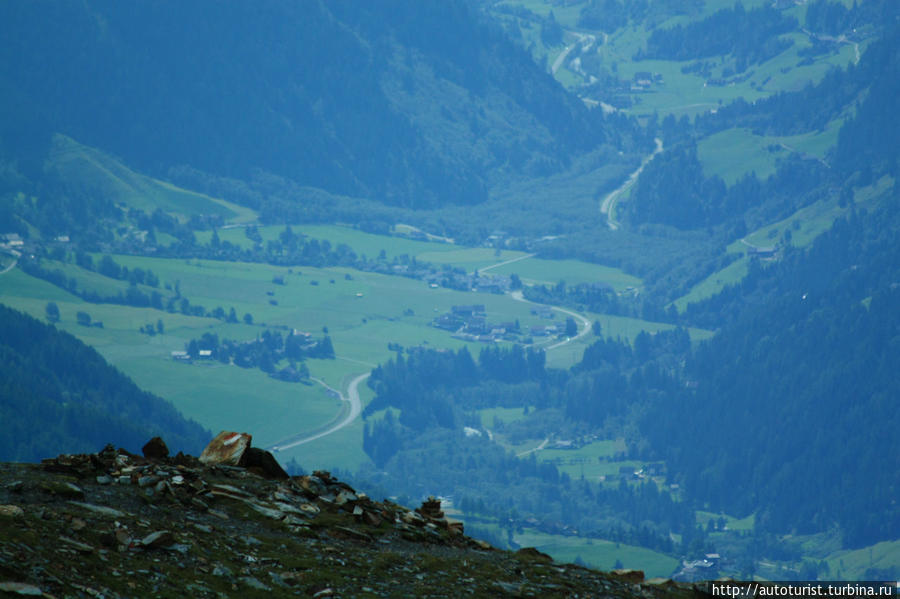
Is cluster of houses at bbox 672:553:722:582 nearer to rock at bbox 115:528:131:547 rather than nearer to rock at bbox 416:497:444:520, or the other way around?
rock at bbox 416:497:444:520

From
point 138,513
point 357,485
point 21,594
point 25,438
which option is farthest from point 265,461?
point 25,438

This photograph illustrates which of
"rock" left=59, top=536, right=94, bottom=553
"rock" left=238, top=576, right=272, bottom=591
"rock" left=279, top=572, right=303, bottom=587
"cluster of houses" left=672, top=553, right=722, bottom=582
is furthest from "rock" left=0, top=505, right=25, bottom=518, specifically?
"cluster of houses" left=672, top=553, right=722, bottom=582

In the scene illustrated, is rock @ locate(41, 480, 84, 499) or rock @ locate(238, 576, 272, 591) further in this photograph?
rock @ locate(41, 480, 84, 499)

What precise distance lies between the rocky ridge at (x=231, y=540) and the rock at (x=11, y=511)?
0.22 ft

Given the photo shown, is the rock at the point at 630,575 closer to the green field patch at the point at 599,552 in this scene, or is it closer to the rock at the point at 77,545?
the rock at the point at 77,545

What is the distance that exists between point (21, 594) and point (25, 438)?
181 m

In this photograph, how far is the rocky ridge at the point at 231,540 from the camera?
3056cm

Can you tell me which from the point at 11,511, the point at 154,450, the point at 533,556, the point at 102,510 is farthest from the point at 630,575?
the point at 11,511

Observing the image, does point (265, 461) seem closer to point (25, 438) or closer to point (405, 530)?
point (405, 530)

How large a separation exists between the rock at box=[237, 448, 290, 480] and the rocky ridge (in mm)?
72

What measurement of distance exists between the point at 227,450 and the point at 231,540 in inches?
326

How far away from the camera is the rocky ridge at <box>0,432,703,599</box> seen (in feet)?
100

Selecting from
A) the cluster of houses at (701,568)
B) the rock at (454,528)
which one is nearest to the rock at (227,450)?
the rock at (454,528)

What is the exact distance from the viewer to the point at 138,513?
1378 inches
